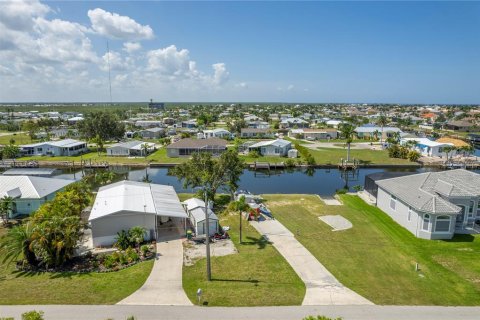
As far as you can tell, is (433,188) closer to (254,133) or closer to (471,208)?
(471,208)

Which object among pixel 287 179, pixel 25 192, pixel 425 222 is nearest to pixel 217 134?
pixel 287 179

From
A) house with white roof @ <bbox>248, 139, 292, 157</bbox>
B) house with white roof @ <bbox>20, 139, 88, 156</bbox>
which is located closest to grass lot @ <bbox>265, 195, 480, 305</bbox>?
house with white roof @ <bbox>248, 139, 292, 157</bbox>

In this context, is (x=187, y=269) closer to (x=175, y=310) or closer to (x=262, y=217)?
(x=175, y=310)

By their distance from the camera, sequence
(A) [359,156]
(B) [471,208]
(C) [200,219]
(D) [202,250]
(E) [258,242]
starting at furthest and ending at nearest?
(A) [359,156] → (B) [471,208] → (C) [200,219] → (E) [258,242] → (D) [202,250]

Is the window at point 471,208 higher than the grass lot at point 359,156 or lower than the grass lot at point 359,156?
higher

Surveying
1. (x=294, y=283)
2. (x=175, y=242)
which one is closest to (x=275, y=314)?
(x=294, y=283)

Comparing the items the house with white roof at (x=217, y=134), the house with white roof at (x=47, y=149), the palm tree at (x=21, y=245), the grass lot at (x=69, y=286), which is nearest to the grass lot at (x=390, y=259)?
the grass lot at (x=69, y=286)

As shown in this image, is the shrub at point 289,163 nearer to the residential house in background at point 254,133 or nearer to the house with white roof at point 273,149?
the house with white roof at point 273,149

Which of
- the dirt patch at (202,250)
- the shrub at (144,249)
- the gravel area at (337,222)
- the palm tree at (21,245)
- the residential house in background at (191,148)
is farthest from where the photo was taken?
the residential house in background at (191,148)
